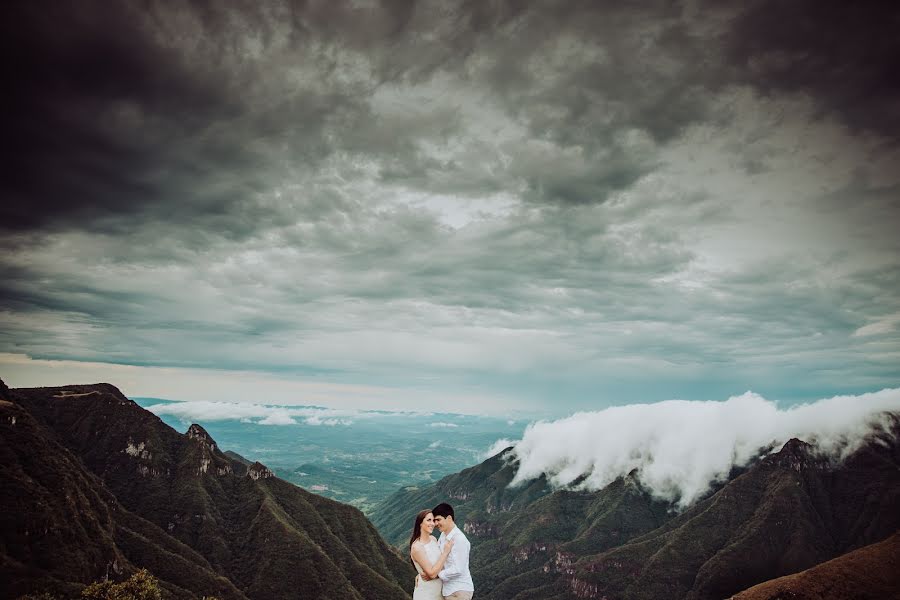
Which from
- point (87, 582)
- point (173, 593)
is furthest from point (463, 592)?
point (173, 593)

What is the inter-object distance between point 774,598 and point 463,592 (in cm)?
25133

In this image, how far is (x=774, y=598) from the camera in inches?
7825

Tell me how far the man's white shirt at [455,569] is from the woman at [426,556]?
12.0 inches

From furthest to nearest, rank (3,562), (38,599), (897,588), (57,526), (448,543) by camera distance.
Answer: (897,588), (57,526), (3,562), (38,599), (448,543)

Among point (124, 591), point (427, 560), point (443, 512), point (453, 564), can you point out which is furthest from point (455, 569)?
point (124, 591)

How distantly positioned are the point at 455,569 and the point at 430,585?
1685 millimetres

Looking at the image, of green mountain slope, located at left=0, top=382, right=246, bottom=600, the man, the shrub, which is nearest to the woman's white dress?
the man

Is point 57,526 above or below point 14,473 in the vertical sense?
below

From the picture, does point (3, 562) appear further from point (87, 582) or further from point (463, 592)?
point (463, 592)

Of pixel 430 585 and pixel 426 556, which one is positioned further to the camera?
pixel 430 585

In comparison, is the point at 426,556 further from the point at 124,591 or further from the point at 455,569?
the point at 124,591

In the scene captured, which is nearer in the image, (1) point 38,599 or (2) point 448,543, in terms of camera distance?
(2) point 448,543

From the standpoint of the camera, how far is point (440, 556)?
2094cm

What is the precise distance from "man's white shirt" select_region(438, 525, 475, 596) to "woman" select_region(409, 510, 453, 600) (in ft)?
1.00
